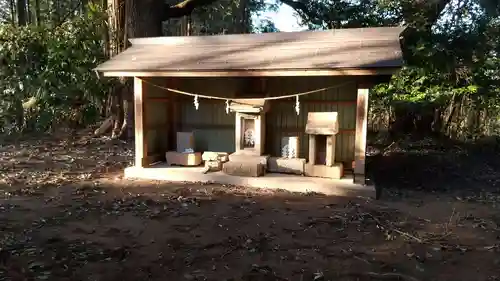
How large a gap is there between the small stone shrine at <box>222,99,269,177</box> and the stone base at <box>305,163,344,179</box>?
0.84m

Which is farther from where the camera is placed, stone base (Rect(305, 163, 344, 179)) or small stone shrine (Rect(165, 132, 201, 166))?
small stone shrine (Rect(165, 132, 201, 166))

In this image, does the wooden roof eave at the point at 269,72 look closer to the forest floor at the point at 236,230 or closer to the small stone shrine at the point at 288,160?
the small stone shrine at the point at 288,160

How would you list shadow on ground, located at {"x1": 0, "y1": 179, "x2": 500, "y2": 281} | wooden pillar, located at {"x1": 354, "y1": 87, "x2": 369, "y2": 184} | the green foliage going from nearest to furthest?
1. shadow on ground, located at {"x1": 0, "y1": 179, "x2": 500, "y2": 281}
2. wooden pillar, located at {"x1": 354, "y1": 87, "x2": 369, "y2": 184}
3. the green foliage

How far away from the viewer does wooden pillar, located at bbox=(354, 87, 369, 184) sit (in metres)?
6.17

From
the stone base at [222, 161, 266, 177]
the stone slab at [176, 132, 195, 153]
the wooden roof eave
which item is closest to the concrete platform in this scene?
the stone base at [222, 161, 266, 177]

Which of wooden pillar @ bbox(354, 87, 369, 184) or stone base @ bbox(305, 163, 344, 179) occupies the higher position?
wooden pillar @ bbox(354, 87, 369, 184)

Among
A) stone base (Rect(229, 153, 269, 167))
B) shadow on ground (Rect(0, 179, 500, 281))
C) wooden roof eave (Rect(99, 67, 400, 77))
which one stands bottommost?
shadow on ground (Rect(0, 179, 500, 281))

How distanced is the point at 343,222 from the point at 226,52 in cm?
393

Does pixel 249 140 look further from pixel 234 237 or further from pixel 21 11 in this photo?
pixel 21 11

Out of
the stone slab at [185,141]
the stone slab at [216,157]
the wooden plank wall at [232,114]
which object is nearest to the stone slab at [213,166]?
the stone slab at [216,157]

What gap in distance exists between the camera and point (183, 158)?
7719 millimetres

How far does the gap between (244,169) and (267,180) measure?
503 mm

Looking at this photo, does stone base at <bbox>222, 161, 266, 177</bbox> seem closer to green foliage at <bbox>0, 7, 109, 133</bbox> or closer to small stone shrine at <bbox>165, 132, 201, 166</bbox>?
small stone shrine at <bbox>165, 132, 201, 166</bbox>

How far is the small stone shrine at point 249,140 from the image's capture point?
22.5ft
